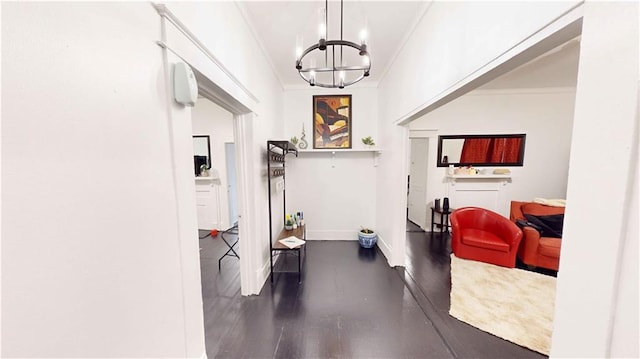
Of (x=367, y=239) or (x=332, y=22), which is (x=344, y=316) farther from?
(x=332, y=22)

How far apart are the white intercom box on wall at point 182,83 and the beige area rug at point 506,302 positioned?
285cm

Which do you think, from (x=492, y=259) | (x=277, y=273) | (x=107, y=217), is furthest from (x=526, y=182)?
(x=107, y=217)

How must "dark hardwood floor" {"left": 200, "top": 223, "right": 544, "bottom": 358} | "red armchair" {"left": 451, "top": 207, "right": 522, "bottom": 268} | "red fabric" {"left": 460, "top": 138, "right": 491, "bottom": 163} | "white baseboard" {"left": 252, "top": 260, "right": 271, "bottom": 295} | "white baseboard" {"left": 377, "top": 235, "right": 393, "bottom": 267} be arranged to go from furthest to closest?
"red fabric" {"left": 460, "top": 138, "right": 491, "bottom": 163} < "white baseboard" {"left": 377, "top": 235, "right": 393, "bottom": 267} < "red armchair" {"left": 451, "top": 207, "right": 522, "bottom": 268} < "white baseboard" {"left": 252, "top": 260, "right": 271, "bottom": 295} < "dark hardwood floor" {"left": 200, "top": 223, "right": 544, "bottom": 358}

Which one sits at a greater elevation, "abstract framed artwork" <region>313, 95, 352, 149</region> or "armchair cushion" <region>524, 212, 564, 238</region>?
"abstract framed artwork" <region>313, 95, 352, 149</region>

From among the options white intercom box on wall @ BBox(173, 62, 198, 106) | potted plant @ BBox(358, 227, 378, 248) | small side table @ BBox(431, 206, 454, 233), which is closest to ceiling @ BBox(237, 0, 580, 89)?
white intercom box on wall @ BBox(173, 62, 198, 106)

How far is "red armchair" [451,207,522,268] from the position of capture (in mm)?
2816

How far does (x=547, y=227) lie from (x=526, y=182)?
176 cm

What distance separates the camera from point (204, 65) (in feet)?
4.22

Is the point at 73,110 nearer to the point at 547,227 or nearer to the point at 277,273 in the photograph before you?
the point at 277,273

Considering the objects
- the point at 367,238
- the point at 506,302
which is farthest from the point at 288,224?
the point at 506,302

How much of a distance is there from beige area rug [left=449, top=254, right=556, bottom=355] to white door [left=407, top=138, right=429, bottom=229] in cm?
181

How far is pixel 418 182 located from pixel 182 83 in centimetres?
483

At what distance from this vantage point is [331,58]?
2.83 meters

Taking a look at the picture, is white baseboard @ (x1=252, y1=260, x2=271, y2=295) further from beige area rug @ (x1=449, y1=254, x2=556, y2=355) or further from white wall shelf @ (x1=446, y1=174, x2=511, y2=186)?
white wall shelf @ (x1=446, y1=174, x2=511, y2=186)
